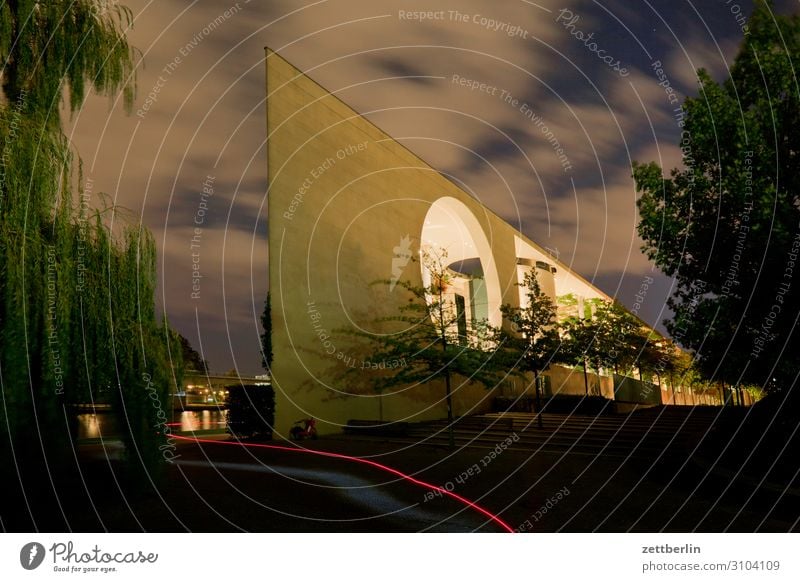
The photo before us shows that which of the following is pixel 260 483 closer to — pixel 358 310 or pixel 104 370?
pixel 104 370

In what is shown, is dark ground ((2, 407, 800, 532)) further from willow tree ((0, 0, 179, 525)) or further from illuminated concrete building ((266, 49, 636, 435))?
illuminated concrete building ((266, 49, 636, 435))

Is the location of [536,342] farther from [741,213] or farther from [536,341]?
[741,213]

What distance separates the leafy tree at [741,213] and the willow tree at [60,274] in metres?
8.02

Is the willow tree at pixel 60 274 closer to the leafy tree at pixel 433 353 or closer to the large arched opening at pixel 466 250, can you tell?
the leafy tree at pixel 433 353

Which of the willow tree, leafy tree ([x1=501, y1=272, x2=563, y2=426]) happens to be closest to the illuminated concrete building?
leafy tree ([x1=501, y1=272, x2=563, y2=426])

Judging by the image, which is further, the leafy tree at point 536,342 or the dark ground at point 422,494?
the leafy tree at point 536,342

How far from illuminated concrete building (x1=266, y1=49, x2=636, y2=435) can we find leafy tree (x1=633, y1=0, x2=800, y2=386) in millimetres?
12308

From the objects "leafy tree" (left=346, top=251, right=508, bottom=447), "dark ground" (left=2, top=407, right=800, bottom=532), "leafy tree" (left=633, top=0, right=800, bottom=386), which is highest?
"leafy tree" (left=633, top=0, right=800, bottom=386)

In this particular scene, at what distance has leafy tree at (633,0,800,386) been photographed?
813cm

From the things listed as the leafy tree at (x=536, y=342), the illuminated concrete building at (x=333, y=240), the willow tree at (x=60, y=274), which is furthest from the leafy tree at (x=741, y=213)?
the leafy tree at (x=536, y=342)

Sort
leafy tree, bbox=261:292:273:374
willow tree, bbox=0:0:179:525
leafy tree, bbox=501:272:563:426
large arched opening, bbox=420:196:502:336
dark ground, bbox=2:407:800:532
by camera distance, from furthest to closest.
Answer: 1. large arched opening, bbox=420:196:502:336
2. leafy tree, bbox=501:272:563:426
3. leafy tree, bbox=261:292:273:374
4. dark ground, bbox=2:407:800:532
5. willow tree, bbox=0:0:179:525

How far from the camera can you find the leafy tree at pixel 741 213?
8133 mm

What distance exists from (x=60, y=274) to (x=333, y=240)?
1544 cm
